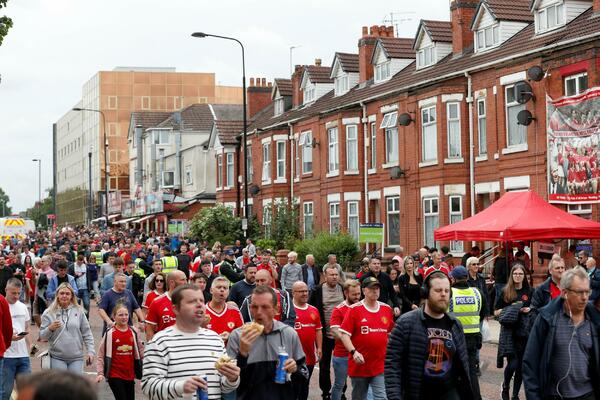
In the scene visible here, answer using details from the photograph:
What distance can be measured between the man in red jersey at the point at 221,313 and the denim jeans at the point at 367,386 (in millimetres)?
1694

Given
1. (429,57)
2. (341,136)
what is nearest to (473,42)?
(429,57)

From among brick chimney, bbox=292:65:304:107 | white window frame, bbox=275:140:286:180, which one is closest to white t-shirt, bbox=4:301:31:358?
white window frame, bbox=275:140:286:180

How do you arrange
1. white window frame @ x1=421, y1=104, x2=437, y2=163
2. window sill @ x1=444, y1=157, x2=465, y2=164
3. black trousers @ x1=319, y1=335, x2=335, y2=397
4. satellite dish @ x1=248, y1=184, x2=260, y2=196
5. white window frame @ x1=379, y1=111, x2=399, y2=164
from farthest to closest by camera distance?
satellite dish @ x1=248, y1=184, x2=260, y2=196
white window frame @ x1=379, y1=111, x2=399, y2=164
white window frame @ x1=421, y1=104, x2=437, y2=163
window sill @ x1=444, y1=157, x2=465, y2=164
black trousers @ x1=319, y1=335, x2=335, y2=397

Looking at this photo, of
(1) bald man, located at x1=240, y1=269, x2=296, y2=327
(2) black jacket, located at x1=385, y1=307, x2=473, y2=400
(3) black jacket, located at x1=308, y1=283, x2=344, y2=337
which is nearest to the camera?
(2) black jacket, located at x1=385, y1=307, x2=473, y2=400

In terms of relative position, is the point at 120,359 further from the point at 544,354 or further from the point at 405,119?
the point at 405,119

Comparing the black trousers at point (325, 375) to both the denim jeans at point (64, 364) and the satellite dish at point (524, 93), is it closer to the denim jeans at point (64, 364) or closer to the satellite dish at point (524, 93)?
the denim jeans at point (64, 364)

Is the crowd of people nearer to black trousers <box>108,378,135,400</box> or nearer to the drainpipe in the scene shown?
black trousers <box>108,378,135,400</box>

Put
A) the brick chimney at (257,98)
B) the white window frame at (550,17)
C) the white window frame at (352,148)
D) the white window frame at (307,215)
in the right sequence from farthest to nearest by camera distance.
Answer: the brick chimney at (257,98) < the white window frame at (307,215) < the white window frame at (352,148) < the white window frame at (550,17)

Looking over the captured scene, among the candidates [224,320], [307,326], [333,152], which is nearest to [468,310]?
[307,326]

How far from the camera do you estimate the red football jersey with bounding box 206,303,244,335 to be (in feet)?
33.3

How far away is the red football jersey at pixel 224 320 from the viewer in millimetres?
10141

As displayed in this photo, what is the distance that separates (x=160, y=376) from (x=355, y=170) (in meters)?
34.3

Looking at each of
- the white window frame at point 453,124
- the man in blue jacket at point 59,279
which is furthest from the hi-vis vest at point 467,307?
A: the white window frame at point 453,124

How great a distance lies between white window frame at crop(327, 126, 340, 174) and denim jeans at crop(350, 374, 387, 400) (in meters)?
30.3
